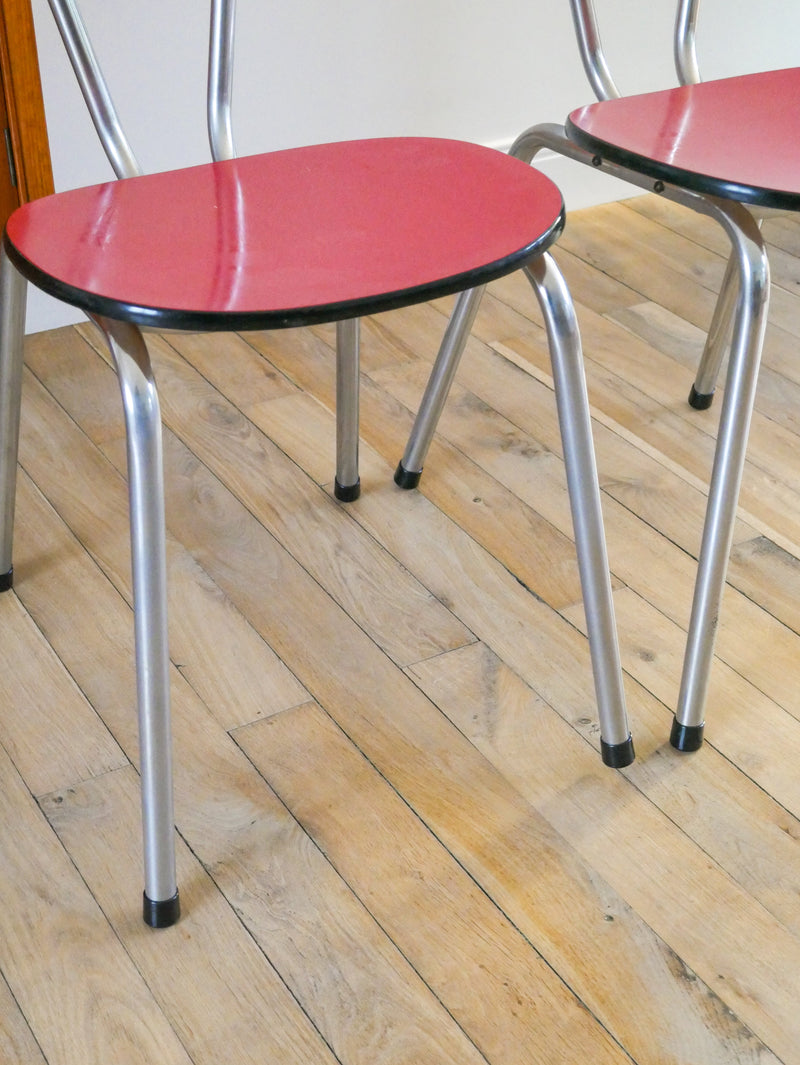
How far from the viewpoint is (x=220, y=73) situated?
111cm

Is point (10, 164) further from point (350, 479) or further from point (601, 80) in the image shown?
point (601, 80)

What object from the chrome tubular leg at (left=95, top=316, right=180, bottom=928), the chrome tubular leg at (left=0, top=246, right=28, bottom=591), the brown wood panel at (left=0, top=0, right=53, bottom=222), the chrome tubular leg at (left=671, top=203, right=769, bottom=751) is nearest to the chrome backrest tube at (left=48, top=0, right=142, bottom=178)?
the chrome tubular leg at (left=0, top=246, right=28, bottom=591)

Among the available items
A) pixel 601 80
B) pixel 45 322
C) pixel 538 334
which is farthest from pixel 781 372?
pixel 45 322

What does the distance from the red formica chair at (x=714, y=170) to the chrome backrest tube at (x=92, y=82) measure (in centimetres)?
37

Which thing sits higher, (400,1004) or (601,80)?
(601,80)

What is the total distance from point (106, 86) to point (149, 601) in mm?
482

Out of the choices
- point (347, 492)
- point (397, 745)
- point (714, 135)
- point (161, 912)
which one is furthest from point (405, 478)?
point (161, 912)

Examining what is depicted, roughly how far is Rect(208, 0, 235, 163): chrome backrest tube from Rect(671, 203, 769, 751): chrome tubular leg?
0.44 meters

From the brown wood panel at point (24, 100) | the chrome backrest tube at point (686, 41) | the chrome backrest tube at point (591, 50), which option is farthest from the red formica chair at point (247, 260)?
the brown wood panel at point (24, 100)

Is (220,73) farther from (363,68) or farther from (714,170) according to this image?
(363,68)

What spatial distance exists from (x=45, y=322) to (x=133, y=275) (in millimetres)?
1033

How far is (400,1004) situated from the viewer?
89 cm

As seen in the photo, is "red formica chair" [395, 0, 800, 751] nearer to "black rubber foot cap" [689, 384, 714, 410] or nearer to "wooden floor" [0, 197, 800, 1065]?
"wooden floor" [0, 197, 800, 1065]

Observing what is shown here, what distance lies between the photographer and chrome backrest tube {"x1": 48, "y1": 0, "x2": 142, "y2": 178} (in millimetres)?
1032
